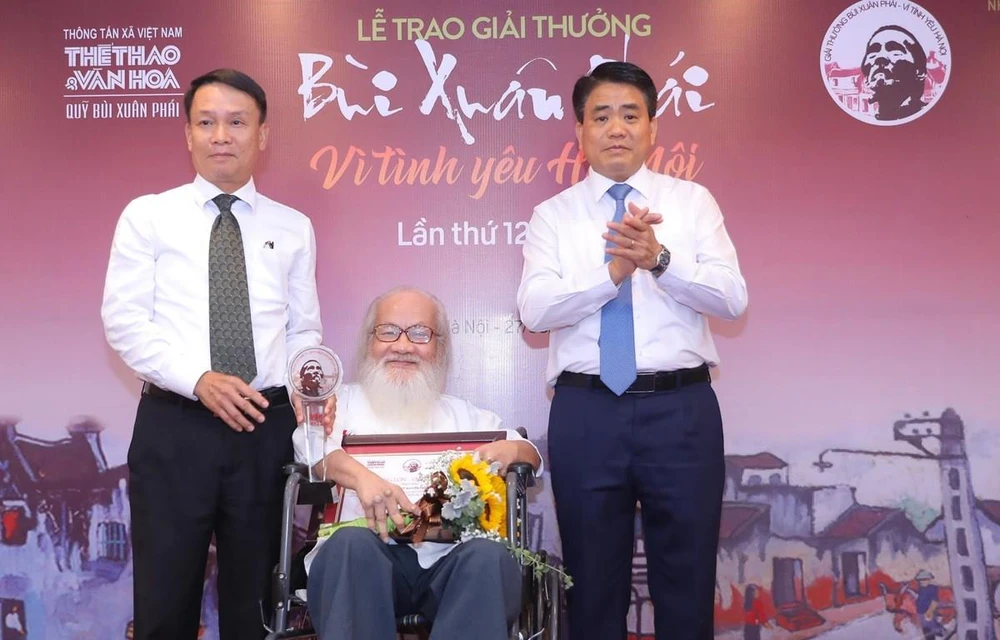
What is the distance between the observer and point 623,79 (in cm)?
327

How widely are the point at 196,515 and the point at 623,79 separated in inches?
76.8

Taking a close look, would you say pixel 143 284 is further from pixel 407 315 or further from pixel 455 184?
pixel 455 184

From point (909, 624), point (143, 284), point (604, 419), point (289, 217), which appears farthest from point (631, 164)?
point (909, 624)

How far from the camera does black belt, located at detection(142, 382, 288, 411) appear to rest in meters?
3.11

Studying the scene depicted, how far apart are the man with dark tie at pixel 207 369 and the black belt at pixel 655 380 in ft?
2.61

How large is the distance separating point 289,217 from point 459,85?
0.98 meters

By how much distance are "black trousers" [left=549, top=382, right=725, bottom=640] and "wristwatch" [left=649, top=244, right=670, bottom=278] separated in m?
0.40

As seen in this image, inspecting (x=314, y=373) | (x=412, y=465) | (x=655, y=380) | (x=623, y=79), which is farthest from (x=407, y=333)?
(x=623, y=79)

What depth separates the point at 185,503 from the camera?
3072mm

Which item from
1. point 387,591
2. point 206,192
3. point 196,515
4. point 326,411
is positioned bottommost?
point 387,591

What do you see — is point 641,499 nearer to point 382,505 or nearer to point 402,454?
point 402,454

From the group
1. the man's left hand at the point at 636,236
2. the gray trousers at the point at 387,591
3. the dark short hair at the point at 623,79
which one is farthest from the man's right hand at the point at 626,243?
the gray trousers at the point at 387,591

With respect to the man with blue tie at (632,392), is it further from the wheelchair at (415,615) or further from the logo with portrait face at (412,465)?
the logo with portrait face at (412,465)

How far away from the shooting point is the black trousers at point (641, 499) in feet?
10.0
